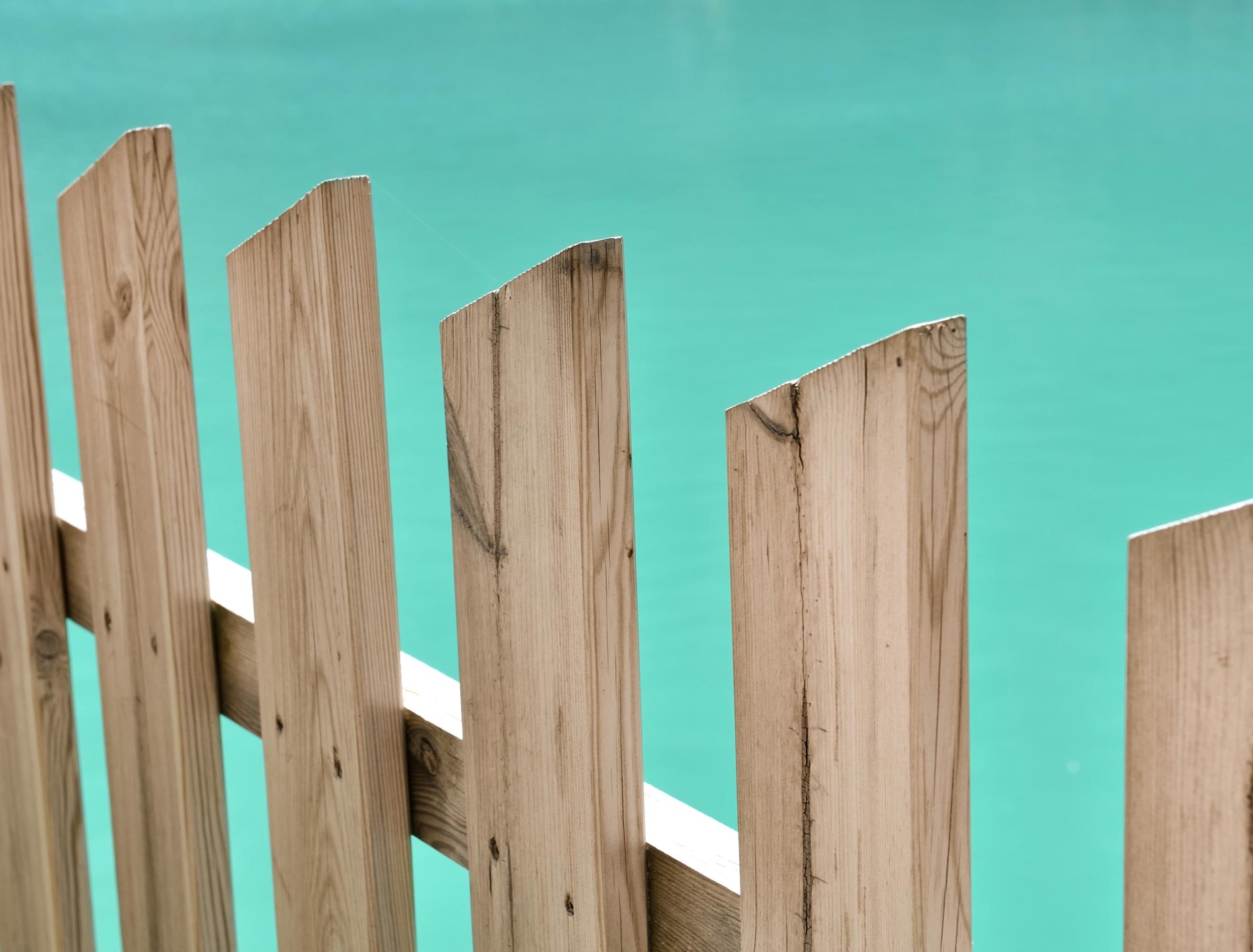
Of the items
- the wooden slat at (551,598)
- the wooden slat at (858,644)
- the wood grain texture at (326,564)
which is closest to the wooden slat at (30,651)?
the wood grain texture at (326,564)

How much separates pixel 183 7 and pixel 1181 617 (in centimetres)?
705

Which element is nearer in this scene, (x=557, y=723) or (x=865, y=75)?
(x=557, y=723)

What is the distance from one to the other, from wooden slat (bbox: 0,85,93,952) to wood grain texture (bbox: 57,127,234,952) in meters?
0.09

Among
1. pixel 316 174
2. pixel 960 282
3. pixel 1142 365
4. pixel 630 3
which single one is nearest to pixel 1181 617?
pixel 1142 365

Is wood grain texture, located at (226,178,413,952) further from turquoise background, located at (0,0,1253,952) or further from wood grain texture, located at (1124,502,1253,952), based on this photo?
turquoise background, located at (0,0,1253,952)

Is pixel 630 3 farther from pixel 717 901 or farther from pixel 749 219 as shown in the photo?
pixel 717 901

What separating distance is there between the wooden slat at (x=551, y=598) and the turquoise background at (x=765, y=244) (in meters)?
2.02

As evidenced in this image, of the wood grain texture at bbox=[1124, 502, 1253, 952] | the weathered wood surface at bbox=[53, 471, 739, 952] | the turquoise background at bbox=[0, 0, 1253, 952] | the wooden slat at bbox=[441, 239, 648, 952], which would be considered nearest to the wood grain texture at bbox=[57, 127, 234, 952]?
the weathered wood surface at bbox=[53, 471, 739, 952]

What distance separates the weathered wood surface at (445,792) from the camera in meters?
0.76

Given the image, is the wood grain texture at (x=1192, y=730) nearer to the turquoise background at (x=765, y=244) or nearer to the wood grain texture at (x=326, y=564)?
the wood grain texture at (x=326, y=564)

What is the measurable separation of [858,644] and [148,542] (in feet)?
2.16

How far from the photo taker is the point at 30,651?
125 cm

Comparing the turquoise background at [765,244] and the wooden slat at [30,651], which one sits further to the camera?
the turquoise background at [765,244]

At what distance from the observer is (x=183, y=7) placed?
6.71 m
